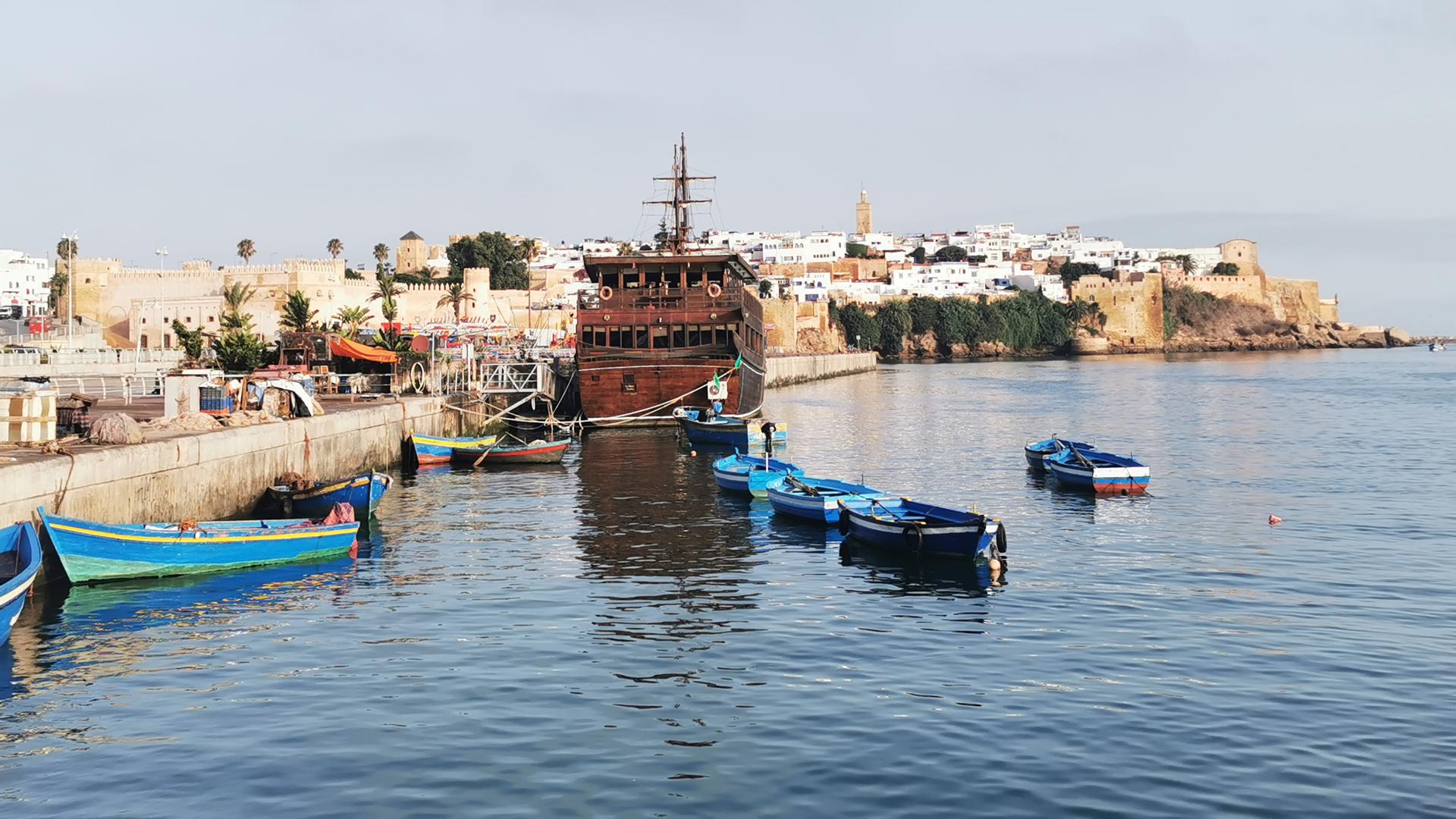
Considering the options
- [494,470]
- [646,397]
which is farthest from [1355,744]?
[646,397]

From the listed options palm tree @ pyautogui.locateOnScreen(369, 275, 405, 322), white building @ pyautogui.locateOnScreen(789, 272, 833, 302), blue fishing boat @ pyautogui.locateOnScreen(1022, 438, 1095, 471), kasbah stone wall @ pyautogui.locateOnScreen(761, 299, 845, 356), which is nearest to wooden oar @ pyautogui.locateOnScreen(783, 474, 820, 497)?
blue fishing boat @ pyautogui.locateOnScreen(1022, 438, 1095, 471)

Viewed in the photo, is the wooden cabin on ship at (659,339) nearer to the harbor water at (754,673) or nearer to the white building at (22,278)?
the harbor water at (754,673)

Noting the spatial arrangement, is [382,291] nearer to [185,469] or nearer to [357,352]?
[357,352]

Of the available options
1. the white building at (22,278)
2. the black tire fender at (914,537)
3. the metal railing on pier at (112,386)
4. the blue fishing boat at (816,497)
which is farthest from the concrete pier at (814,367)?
the white building at (22,278)

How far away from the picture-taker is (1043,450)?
140 feet

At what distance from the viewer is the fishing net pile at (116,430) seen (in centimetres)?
2562

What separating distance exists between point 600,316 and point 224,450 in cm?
2983

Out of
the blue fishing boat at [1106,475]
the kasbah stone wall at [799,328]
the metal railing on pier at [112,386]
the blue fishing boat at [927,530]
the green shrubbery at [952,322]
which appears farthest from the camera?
the green shrubbery at [952,322]

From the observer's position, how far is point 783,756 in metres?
13.9

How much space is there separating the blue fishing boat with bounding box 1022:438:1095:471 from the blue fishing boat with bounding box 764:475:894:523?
1096 cm

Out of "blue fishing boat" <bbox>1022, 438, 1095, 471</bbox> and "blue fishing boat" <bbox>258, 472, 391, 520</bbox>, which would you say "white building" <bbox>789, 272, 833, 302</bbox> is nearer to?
"blue fishing boat" <bbox>1022, 438, 1095, 471</bbox>

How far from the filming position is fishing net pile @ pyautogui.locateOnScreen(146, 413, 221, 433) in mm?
29172

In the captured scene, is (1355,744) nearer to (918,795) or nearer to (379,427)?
(918,795)

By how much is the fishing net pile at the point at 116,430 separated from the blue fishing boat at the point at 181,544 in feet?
9.60
